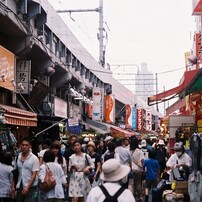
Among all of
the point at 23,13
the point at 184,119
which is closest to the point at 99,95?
the point at 184,119

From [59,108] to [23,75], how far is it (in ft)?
20.9

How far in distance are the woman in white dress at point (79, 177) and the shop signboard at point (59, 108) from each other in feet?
42.7

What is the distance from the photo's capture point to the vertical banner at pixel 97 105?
33175mm

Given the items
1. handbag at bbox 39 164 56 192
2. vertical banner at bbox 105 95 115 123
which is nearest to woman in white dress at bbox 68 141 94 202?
handbag at bbox 39 164 56 192

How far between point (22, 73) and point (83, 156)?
28.0ft

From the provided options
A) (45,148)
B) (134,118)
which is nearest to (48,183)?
(45,148)

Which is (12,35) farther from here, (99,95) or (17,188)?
(99,95)

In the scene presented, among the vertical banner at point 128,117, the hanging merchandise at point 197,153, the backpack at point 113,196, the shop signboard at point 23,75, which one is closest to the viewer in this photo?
the backpack at point 113,196

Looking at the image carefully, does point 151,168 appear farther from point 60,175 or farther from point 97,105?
point 97,105

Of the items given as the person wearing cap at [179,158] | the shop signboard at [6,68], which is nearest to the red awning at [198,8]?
the shop signboard at [6,68]

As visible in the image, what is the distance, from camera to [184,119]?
1870 cm

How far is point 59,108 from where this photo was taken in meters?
24.0

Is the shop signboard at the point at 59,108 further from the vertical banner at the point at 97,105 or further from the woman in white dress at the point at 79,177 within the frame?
the woman in white dress at the point at 79,177

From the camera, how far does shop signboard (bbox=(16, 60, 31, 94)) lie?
58.0 ft
